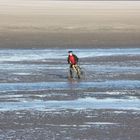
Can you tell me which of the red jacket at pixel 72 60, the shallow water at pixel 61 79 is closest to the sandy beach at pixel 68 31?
the shallow water at pixel 61 79

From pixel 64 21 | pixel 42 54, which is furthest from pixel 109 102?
pixel 64 21

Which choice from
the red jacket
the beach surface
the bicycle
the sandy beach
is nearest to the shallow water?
the beach surface

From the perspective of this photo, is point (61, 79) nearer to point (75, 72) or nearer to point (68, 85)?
point (75, 72)

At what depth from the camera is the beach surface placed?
735 inches

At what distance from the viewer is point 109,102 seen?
73.2ft

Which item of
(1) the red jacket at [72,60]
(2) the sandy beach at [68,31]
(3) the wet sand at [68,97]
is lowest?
(3) the wet sand at [68,97]

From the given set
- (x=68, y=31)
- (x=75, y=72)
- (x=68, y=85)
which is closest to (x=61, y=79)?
(x=75, y=72)

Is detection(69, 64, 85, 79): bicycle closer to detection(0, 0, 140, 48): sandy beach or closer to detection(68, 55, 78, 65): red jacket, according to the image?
detection(68, 55, 78, 65): red jacket

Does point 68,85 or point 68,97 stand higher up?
point 68,85

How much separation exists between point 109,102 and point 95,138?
15.9ft

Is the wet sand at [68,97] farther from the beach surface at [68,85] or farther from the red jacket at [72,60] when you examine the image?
the red jacket at [72,60]

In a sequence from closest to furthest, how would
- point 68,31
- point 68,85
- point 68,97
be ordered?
point 68,97 → point 68,85 → point 68,31

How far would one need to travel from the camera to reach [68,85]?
2617 cm

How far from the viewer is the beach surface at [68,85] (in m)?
18.7
